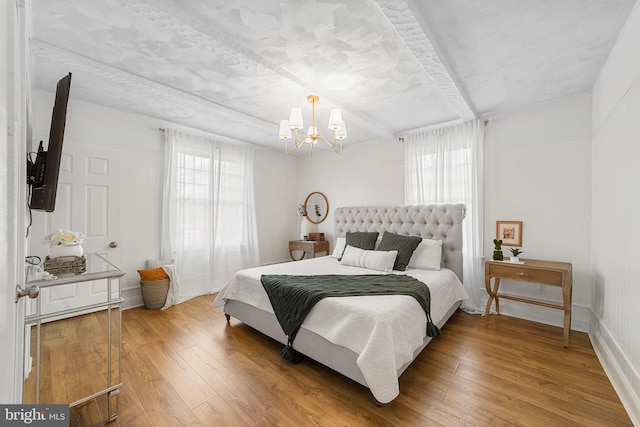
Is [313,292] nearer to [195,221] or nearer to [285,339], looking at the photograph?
[285,339]

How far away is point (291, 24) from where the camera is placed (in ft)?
6.31

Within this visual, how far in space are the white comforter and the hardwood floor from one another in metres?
0.27

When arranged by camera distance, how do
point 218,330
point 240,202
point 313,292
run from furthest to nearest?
point 240,202, point 218,330, point 313,292

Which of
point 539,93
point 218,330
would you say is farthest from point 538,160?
point 218,330

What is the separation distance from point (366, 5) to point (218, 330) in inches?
126

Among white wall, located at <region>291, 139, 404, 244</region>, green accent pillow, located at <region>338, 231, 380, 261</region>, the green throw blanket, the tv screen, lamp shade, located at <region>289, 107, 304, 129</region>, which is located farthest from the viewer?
white wall, located at <region>291, 139, 404, 244</region>

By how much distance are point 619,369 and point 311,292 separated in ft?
7.66

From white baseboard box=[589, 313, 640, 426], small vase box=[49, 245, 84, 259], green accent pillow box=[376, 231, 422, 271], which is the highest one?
small vase box=[49, 245, 84, 259]

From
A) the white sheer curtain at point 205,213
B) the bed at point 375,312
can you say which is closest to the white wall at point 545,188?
the bed at point 375,312

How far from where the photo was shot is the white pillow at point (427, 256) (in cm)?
326

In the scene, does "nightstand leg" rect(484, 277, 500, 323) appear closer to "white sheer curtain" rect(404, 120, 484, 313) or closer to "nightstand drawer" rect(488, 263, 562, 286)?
"nightstand drawer" rect(488, 263, 562, 286)

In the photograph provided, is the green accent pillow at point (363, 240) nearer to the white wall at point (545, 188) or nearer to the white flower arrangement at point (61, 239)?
the white wall at point (545, 188)

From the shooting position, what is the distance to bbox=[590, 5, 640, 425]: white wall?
177 centimetres

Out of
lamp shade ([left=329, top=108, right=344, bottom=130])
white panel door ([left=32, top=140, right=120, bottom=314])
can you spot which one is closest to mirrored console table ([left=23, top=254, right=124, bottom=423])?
white panel door ([left=32, top=140, right=120, bottom=314])
